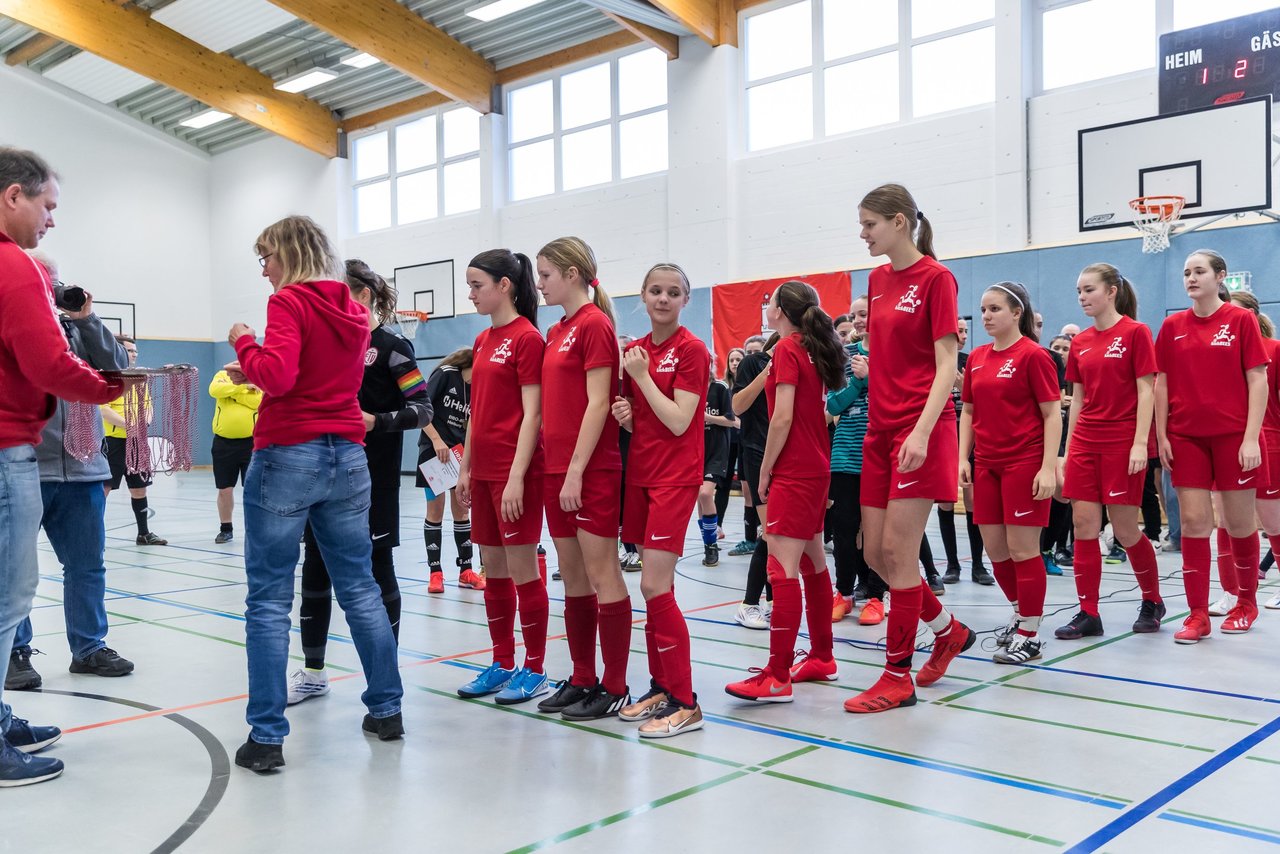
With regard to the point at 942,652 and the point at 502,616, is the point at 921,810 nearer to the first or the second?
the point at 942,652

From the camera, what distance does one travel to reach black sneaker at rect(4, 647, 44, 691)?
4098 millimetres

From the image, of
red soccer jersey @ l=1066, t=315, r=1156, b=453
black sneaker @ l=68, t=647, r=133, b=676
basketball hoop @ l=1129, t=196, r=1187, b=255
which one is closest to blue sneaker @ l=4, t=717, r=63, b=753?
black sneaker @ l=68, t=647, r=133, b=676

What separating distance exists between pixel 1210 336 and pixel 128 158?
2277cm

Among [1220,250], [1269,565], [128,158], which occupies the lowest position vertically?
[1269,565]

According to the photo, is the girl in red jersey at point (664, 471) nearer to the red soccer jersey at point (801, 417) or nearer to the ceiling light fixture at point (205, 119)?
the red soccer jersey at point (801, 417)

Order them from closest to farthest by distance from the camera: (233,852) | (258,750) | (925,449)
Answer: (233,852) → (258,750) → (925,449)

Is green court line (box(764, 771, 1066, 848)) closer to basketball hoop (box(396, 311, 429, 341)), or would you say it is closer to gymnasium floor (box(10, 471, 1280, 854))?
gymnasium floor (box(10, 471, 1280, 854))

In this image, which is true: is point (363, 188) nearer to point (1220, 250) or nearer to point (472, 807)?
point (1220, 250)

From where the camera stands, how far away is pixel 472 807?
2.77m

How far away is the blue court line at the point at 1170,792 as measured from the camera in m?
2.47

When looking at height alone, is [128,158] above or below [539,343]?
above

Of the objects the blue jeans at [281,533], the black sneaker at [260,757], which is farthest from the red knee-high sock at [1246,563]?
the black sneaker at [260,757]

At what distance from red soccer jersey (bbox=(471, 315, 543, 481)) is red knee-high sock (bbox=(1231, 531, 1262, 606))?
3504 millimetres

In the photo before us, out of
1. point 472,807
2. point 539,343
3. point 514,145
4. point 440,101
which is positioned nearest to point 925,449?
point 539,343
